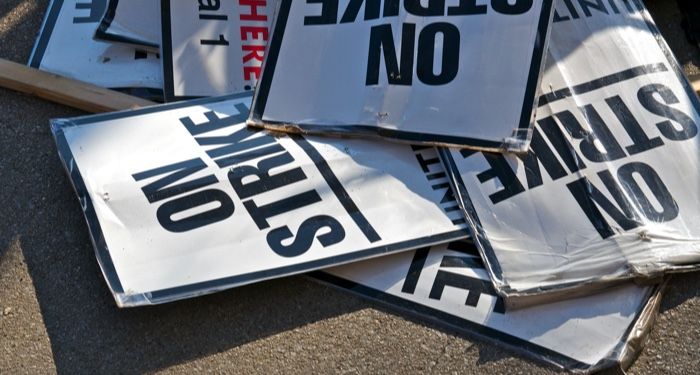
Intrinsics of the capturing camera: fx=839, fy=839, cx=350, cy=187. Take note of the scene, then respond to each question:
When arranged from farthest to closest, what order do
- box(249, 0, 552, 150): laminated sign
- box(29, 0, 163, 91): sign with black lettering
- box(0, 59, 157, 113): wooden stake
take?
box(29, 0, 163, 91): sign with black lettering < box(0, 59, 157, 113): wooden stake < box(249, 0, 552, 150): laminated sign

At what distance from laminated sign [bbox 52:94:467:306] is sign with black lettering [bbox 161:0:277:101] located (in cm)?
19

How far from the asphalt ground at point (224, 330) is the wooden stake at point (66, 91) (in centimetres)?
49

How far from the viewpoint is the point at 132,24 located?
3141 mm

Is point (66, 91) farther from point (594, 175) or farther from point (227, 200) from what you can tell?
point (594, 175)

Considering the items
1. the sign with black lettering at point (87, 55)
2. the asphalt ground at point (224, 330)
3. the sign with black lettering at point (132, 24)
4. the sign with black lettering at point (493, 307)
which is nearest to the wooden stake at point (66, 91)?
the sign with black lettering at point (87, 55)

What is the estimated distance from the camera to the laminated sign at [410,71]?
2.67 metres

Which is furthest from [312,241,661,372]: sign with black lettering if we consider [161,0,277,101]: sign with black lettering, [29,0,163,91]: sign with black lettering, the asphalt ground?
[29,0,163,91]: sign with black lettering

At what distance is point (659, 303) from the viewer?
98.9 inches

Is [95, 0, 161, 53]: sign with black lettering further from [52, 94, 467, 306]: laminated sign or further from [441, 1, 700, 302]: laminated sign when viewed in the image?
[441, 1, 700, 302]: laminated sign

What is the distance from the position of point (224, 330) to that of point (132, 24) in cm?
132

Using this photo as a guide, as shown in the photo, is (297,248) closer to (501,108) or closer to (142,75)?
(501,108)

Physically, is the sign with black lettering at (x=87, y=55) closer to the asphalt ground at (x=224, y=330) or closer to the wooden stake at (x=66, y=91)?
the wooden stake at (x=66, y=91)

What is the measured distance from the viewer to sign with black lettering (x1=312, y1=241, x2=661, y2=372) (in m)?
2.41

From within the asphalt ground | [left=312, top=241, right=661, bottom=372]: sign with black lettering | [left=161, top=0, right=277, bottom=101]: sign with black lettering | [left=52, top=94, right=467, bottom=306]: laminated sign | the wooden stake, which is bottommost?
the asphalt ground
